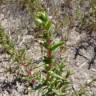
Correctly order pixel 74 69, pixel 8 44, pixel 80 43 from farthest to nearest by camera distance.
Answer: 1. pixel 80 43
2. pixel 74 69
3. pixel 8 44

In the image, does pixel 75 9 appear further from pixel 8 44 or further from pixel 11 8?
pixel 8 44

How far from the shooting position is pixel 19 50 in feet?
8.85

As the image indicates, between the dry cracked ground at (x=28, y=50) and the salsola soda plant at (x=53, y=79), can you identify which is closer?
the salsola soda plant at (x=53, y=79)

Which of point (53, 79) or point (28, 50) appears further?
point (28, 50)

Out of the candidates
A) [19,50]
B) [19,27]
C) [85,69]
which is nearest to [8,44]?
[19,50]

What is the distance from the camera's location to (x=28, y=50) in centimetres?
279

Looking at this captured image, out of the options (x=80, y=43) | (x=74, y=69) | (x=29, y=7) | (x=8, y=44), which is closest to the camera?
(x=8, y=44)

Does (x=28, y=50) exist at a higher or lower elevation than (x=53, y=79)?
higher

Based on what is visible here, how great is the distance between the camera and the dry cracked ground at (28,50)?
2.58 metres

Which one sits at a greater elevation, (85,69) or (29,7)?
(29,7)

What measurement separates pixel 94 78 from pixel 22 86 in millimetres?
595

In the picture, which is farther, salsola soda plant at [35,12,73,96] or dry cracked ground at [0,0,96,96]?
dry cracked ground at [0,0,96,96]

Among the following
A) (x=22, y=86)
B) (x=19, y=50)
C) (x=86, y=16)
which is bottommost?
(x=22, y=86)

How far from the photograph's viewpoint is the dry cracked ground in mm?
2582
